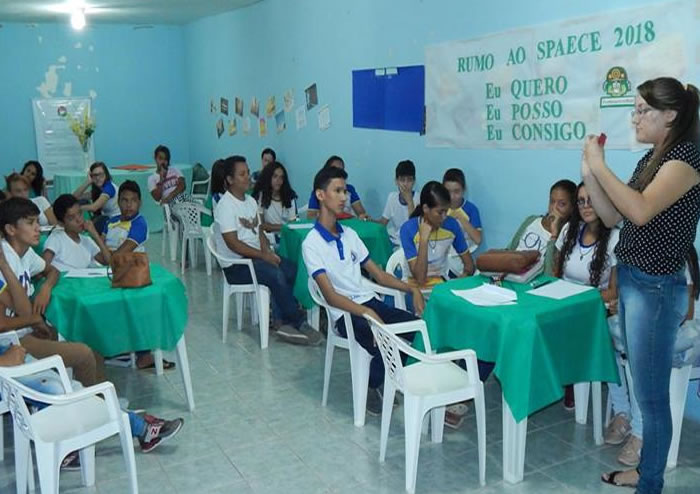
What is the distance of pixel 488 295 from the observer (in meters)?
2.87

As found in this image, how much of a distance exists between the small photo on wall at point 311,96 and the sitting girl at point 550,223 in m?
3.29

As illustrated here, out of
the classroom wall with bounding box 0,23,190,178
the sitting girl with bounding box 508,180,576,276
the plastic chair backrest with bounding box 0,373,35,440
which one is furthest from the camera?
the classroom wall with bounding box 0,23,190,178

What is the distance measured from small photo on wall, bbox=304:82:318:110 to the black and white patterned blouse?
474cm

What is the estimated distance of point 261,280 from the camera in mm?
4512

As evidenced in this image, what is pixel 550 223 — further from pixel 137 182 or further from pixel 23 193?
pixel 137 182

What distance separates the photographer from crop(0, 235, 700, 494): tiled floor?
9.09ft

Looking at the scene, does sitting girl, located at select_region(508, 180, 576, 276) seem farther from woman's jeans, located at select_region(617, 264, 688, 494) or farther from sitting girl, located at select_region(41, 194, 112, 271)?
sitting girl, located at select_region(41, 194, 112, 271)

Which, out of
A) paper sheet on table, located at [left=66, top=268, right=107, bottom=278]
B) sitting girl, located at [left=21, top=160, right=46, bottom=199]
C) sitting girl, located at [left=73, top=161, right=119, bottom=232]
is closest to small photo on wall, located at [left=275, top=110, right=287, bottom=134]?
sitting girl, located at [left=73, top=161, right=119, bottom=232]

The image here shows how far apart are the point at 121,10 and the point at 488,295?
673 cm

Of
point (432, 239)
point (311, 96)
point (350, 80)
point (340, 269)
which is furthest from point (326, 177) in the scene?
point (311, 96)

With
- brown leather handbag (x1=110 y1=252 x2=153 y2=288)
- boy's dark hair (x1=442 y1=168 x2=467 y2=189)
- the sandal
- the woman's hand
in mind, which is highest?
the woman's hand

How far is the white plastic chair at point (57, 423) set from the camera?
2344 millimetres

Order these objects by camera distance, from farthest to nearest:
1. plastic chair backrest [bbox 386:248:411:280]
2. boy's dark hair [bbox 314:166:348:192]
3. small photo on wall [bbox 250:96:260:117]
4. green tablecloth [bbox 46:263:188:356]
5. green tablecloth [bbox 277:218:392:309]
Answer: small photo on wall [bbox 250:96:260:117] < green tablecloth [bbox 277:218:392:309] < plastic chair backrest [bbox 386:248:411:280] < boy's dark hair [bbox 314:166:348:192] < green tablecloth [bbox 46:263:188:356]

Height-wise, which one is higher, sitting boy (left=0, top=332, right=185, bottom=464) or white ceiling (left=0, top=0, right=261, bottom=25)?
white ceiling (left=0, top=0, right=261, bottom=25)
